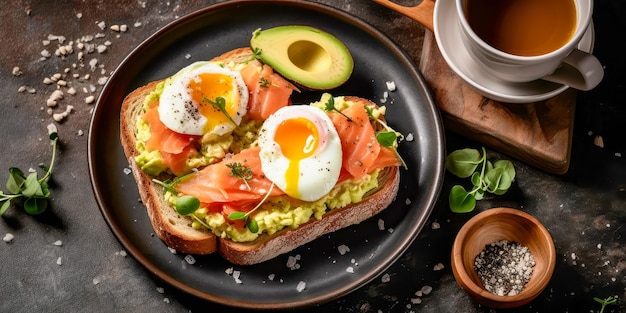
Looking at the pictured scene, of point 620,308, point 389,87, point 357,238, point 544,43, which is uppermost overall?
point 544,43

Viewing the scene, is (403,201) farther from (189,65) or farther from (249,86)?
(189,65)

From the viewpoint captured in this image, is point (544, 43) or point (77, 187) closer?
point (544, 43)

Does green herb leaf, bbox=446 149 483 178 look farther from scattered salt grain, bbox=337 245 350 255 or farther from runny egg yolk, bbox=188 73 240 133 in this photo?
runny egg yolk, bbox=188 73 240 133

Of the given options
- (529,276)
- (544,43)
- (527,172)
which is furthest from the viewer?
(527,172)

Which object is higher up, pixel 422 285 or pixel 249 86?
pixel 249 86

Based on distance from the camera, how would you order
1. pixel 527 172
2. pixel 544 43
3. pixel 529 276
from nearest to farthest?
pixel 544 43 < pixel 529 276 < pixel 527 172

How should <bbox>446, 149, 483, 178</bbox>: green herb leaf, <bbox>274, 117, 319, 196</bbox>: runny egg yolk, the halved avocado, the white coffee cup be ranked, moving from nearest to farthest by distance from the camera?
1. the white coffee cup
2. <bbox>274, 117, 319, 196</bbox>: runny egg yolk
3. the halved avocado
4. <bbox>446, 149, 483, 178</bbox>: green herb leaf

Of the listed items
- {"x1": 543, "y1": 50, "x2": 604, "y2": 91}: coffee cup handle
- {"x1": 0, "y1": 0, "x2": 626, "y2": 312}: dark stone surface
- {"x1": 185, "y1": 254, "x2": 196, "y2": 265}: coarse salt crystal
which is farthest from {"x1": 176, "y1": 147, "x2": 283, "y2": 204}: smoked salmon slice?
{"x1": 543, "y1": 50, "x2": 604, "y2": 91}: coffee cup handle

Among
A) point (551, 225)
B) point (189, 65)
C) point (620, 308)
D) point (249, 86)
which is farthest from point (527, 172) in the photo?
point (189, 65)
